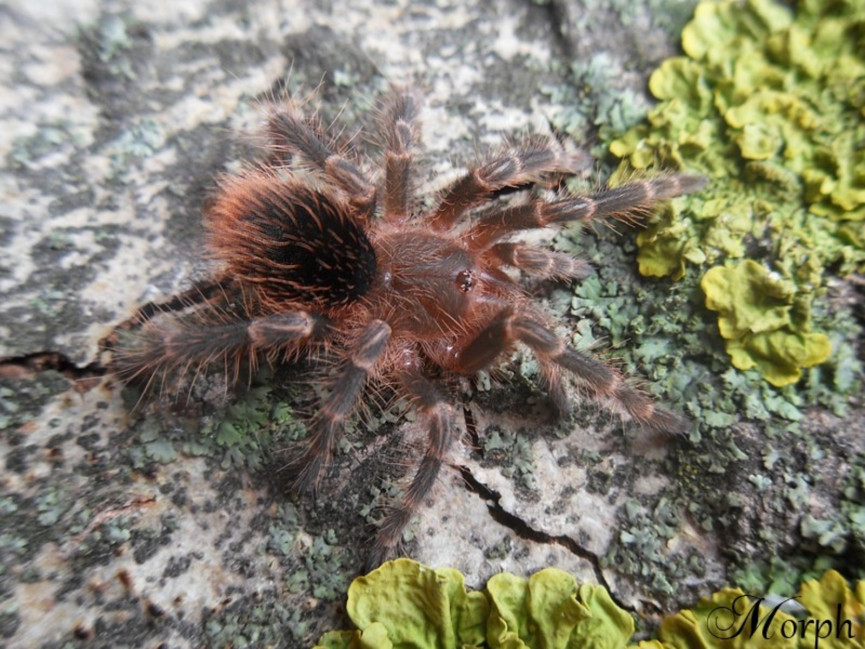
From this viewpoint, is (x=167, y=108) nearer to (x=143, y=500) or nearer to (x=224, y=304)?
(x=224, y=304)

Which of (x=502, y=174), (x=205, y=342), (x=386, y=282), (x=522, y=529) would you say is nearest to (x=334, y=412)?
(x=205, y=342)

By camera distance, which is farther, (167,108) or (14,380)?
(167,108)

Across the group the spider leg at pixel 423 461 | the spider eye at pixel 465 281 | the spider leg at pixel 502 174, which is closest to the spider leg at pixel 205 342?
the spider leg at pixel 423 461

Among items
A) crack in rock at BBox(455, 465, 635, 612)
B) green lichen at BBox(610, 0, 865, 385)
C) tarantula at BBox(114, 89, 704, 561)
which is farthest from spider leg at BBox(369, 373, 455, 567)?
green lichen at BBox(610, 0, 865, 385)

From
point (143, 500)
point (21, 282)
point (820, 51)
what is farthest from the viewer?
point (820, 51)

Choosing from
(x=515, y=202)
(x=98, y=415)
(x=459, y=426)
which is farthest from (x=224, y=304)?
(x=515, y=202)

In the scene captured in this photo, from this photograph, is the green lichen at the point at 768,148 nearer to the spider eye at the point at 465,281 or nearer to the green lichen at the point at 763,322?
the green lichen at the point at 763,322
